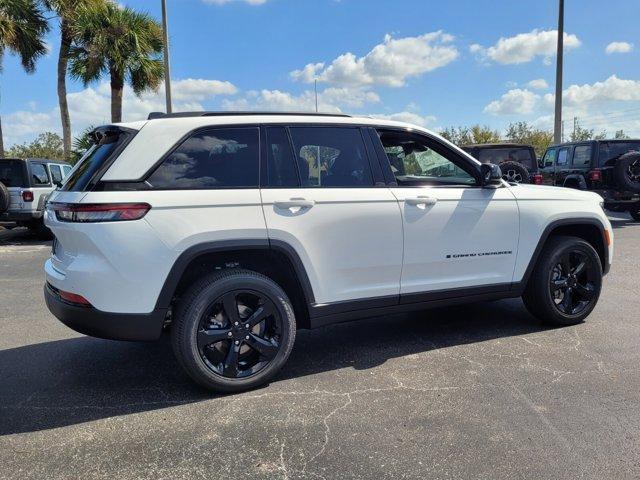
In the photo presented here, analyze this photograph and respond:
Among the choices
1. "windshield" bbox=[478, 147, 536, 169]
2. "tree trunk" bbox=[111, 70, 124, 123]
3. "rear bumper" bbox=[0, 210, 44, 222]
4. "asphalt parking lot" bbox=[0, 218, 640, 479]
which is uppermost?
"tree trunk" bbox=[111, 70, 124, 123]

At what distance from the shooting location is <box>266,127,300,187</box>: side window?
3625 mm

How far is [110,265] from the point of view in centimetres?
314

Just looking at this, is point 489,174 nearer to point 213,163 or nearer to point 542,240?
point 542,240

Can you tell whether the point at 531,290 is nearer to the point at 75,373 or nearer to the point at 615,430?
the point at 615,430

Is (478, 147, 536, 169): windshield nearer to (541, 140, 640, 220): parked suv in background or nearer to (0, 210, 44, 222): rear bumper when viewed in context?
(541, 140, 640, 220): parked suv in background

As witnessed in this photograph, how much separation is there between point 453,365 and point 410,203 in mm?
1254

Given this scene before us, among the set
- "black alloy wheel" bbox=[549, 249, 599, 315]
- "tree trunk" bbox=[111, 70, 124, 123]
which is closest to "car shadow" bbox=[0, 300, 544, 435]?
"black alloy wheel" bbox=[549, 249, 599, 315]

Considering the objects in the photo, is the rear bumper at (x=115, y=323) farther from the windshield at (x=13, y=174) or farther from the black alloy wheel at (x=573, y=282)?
the windshield at (x=13, y=174)

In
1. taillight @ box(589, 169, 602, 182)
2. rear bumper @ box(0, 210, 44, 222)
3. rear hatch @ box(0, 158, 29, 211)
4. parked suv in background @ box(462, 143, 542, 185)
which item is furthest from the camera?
parked suv in background @ box(462, 143, 542, 185)

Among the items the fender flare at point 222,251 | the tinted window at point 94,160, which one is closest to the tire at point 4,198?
the tinted window at point 94,160

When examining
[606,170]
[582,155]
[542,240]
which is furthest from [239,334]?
[582,155]

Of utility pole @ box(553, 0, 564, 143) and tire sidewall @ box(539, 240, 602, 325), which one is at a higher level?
utility pole @ box(553, 0, 564, 143)

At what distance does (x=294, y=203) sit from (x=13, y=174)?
1009 centimetres

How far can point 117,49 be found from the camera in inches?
680
